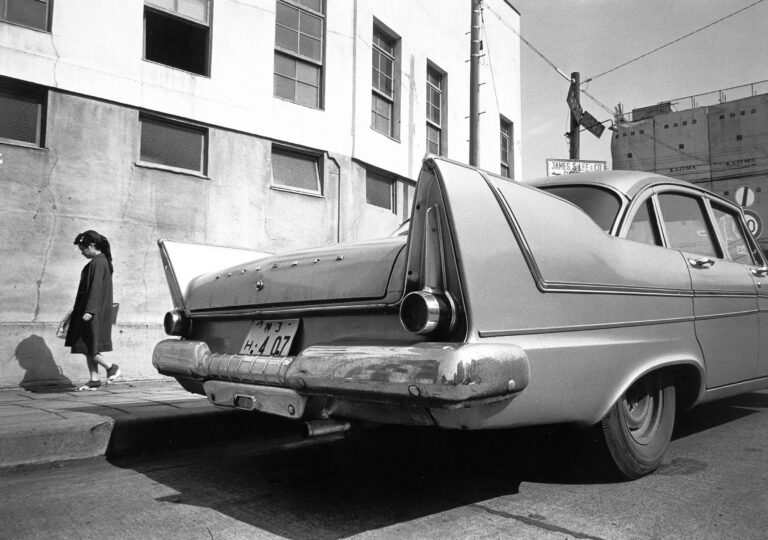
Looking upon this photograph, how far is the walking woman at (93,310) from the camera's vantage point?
5512 mm

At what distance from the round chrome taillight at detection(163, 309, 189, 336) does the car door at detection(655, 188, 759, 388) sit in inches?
104

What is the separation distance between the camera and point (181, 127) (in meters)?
7.51

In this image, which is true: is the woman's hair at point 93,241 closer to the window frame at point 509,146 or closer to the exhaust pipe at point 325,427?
the exhaust pipe at point 325,427

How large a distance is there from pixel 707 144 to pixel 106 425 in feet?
86.5

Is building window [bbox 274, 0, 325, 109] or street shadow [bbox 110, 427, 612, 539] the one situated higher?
building window [bbox 274, 0, 325, 109]

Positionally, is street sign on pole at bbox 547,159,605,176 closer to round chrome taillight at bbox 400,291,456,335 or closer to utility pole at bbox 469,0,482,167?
utility pole at bbox 469,0,482,167

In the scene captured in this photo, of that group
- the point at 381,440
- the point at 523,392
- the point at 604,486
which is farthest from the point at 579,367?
the point at 381,440

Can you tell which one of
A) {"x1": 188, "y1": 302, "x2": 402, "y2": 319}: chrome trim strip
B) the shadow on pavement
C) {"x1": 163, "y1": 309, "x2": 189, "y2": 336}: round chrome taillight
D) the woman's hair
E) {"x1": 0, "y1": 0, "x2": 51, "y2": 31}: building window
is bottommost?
the shadow on pavement

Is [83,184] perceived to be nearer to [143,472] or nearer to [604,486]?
[143,472]

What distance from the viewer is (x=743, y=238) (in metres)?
4.18

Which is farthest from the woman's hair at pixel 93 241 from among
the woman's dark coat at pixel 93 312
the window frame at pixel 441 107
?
the window frame at pixel 441 107

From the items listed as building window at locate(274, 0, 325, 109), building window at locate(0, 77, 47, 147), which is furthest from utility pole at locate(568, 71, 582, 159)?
building window at locate(0, 77, 47, 147)

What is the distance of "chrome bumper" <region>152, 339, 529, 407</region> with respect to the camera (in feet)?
5.85

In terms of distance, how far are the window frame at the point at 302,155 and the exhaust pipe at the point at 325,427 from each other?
20.9 ft
